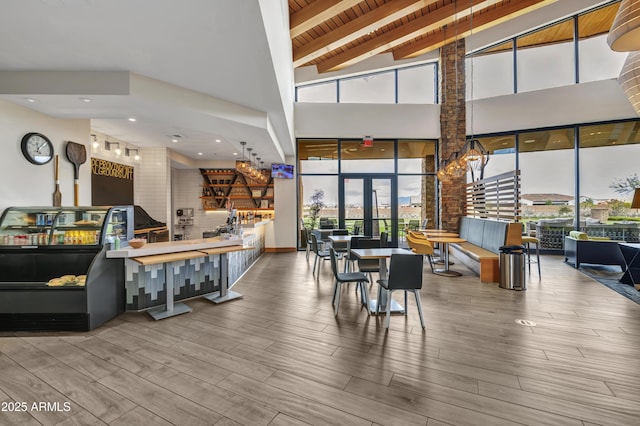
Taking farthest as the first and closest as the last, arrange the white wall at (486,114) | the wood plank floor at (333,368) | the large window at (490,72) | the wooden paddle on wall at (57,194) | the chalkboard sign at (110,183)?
the large window at (490,72) → the white wall at (486,114) → the chalkboard sign at (110,183) → the wooden paddle on wall at (57,194) → the wood plank floor at (333,368)

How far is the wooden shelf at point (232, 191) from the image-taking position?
33.6 ft

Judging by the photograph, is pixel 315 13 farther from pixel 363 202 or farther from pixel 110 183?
pixel 110 183

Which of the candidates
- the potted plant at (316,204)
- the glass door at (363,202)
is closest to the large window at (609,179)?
the glass door at (363,202)

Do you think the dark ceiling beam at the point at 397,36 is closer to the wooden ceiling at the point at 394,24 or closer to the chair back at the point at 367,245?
the wooden ceiling at the point at 394,24

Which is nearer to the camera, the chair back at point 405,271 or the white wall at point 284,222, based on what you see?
the chair back at point 405,271

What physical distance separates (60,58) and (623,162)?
11.2 m

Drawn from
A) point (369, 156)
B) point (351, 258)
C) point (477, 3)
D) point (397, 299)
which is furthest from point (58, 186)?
point (477, 3)

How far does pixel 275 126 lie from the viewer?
6.39m

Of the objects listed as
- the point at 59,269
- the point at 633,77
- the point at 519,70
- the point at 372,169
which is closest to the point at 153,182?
the point at 59,269

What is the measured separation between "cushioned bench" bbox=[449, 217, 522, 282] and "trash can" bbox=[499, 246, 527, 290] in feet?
1.28

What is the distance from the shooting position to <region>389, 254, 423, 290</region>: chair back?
3.45 meters

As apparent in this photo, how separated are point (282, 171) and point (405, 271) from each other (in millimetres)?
6542

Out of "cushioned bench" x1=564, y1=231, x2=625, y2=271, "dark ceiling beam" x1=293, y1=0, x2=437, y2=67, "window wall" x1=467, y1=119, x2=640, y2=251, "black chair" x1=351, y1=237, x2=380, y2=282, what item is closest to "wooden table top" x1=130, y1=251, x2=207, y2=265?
"black chair" x1=351, y1=237, x2=380, y2=282

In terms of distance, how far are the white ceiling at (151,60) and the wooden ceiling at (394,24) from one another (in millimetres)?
2147
